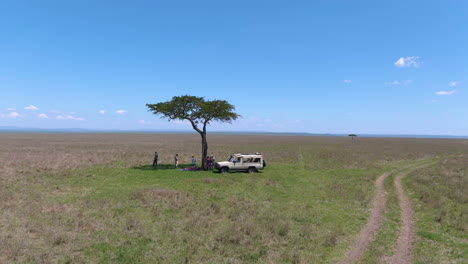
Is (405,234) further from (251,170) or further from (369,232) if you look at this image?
(251,170)

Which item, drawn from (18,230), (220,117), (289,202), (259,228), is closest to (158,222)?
(259,228)

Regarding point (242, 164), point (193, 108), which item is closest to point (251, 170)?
point (242, 164)

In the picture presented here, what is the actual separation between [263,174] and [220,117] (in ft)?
31.3

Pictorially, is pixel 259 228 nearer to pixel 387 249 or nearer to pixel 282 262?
pixel 282 262

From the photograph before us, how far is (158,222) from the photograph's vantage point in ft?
39.5

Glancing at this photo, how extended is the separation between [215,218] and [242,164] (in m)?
14.4

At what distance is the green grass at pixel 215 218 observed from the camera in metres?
9.10

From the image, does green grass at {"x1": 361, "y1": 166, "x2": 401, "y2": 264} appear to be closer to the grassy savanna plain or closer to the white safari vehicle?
the grassy savanna plain

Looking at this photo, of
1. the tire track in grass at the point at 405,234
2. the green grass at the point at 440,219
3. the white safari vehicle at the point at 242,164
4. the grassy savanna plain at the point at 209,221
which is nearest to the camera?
the grassy savanna plain at the point at 209,221

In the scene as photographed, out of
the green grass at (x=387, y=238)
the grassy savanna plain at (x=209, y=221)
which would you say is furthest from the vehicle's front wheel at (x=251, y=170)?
the green grass at (x=387, y=238)

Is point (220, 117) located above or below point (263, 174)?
above

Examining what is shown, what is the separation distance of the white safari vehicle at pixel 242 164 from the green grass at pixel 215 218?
3718 millimetres

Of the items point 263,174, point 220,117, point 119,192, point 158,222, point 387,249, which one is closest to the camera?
point 387,249

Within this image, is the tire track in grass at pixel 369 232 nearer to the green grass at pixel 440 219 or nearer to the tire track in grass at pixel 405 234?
the tire track in grass at pixel 405 234
